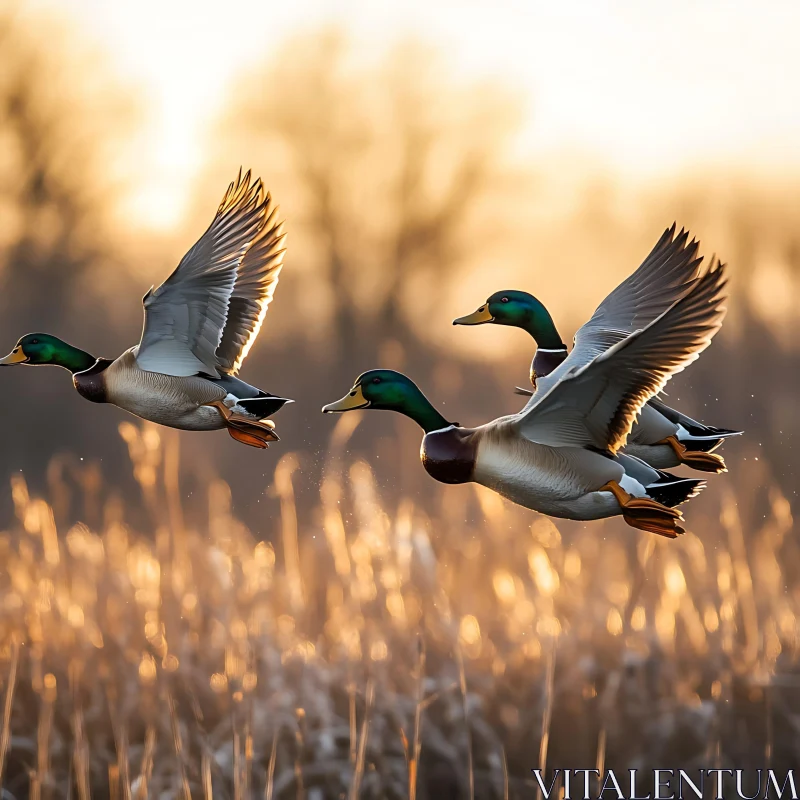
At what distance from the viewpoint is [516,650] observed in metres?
4.09

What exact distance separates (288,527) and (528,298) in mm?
1780

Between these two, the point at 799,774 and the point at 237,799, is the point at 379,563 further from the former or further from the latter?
the point at 799,774

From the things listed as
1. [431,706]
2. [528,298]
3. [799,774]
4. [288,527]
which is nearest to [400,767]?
[431,706]

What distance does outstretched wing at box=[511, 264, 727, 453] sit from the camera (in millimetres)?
1594

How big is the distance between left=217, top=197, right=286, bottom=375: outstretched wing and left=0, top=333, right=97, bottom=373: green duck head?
0.26m

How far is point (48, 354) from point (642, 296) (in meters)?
1.33

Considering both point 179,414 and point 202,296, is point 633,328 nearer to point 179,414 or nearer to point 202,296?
point 202,296

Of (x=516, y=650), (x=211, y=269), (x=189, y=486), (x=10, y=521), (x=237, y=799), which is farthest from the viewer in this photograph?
(x=10, y=521)

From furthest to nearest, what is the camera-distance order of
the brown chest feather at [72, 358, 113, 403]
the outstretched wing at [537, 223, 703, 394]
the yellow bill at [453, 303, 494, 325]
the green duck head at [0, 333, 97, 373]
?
the outstretched wing at [537, 223, 703, 394] < the yellow bill at [453, 303, 494, 325] < the green duck head at [0, 333, 97, 373] < the brown chest feather at [72, 358, 113, 403]

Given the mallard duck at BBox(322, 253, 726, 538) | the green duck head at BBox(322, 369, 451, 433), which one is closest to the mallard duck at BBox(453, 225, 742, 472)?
the mallard duck at BBox(322, 253, 726, 538)

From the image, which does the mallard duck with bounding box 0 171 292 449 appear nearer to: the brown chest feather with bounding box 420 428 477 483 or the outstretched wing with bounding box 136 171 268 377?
the outstretched wing with bounding box 136 171 268 377

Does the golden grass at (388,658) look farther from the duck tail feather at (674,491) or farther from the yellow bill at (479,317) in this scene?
the duck tail feather at (674,491)

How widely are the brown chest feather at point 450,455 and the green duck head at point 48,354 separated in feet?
2.37

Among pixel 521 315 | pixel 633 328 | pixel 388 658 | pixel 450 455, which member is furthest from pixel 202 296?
pixel 388 658
